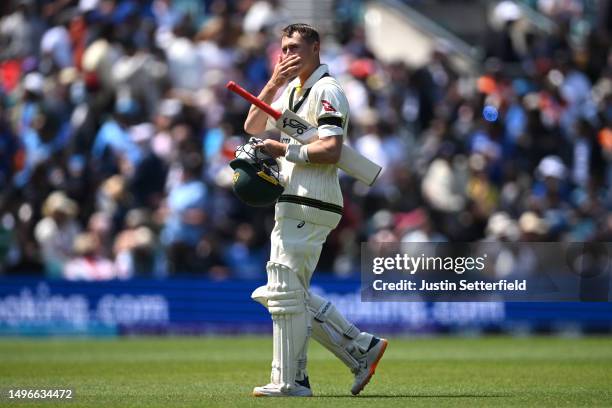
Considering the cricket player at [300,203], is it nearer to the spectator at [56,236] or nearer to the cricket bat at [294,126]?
the cricket bat at [294,126]

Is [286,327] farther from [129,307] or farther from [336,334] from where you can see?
[129,307]

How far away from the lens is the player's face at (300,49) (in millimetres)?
10055

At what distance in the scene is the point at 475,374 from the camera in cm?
1267

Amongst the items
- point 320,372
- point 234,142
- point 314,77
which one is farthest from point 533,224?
point 314,77

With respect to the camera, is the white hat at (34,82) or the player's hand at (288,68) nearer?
the player's hand at (288,68)

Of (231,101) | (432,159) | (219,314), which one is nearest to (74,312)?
(219,314)

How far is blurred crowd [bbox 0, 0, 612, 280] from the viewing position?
2008 cm

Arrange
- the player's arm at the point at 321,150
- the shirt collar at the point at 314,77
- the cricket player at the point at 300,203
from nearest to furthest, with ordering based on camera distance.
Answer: the player's arm at the point at 321,150, the cricket player at the point at 300,203, the shirt collar at the point at 314,77

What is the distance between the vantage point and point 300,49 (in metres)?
10.1

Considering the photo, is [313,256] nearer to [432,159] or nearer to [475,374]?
[475,374]

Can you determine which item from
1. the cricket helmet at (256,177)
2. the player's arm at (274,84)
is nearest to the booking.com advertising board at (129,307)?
the player's arm at (274,84)

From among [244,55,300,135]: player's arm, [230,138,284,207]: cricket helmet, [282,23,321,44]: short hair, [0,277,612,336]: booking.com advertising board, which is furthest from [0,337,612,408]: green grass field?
[282,23,321,44]: short hair

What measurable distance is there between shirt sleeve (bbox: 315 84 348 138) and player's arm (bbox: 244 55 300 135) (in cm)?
28

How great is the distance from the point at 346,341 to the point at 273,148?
1591 millimetres
